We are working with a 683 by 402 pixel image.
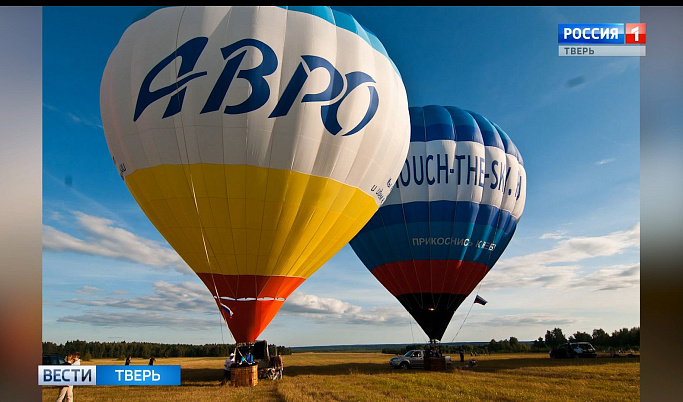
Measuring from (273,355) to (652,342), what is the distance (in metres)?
10.8

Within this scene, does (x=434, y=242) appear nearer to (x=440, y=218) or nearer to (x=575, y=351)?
(x=440, y=218)

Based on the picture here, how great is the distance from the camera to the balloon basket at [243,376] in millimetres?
10266

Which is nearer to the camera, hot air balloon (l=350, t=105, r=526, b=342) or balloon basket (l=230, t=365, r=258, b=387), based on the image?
balloon basket (l=230, t=365, r=258, b=387)

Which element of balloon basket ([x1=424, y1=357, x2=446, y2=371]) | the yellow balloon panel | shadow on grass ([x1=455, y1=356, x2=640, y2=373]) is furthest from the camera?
shadow on grass ([x1=455, y1=356, x2=640, y2=373])

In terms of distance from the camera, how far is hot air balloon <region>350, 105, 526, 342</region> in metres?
16.5

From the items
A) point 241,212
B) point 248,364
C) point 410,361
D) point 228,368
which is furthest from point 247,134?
point 410,361

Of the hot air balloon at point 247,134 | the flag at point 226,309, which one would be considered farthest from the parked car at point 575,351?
the flag at point 226,309

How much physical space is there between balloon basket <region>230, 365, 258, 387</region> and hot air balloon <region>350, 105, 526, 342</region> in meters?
7.79

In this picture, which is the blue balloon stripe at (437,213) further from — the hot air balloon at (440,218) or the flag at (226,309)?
the flag at (226,309)

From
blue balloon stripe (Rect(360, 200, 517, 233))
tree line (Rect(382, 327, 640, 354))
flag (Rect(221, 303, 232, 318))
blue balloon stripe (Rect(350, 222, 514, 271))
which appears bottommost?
tree line (Rect(382, 327, 640, 354))

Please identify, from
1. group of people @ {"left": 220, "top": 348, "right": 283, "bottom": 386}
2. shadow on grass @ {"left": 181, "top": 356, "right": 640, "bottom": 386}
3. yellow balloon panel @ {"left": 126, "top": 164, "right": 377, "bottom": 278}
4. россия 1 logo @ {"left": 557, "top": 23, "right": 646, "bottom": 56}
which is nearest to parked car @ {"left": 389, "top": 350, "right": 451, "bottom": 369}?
shadow on grass @ {"left": 181, "top": 356, "right": 640, "bottom": 386}

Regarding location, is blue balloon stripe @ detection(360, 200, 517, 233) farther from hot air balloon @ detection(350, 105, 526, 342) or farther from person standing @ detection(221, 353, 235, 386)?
person standing @ detection(221, 353, 235, 386)

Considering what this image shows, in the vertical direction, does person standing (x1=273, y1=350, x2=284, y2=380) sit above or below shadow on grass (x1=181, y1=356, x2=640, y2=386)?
above

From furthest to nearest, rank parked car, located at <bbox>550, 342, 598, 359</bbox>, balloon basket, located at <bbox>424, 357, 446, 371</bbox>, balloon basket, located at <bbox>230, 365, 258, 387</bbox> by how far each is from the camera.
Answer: parked car, located at <bbox>550, 342, 598, 359</bbox> < balloon basket, located at <bbox>424, 357, 446, 371</bbox> < balloon basket, located at <bbox>230, 365, 258, 387</bbox>
